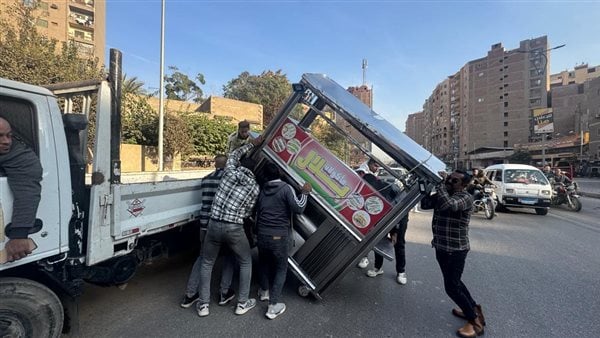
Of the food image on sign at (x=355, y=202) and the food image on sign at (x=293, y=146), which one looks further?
the food image on sign at (x=293, y=146)

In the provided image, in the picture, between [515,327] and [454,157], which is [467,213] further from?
[454,157]

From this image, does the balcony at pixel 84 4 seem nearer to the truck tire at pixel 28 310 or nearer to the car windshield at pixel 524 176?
the car windshield at pixel 524 176

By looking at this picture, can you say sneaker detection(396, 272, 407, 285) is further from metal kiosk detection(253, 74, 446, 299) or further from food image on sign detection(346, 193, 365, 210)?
food image on sign detection(346, 193, 365, 210)

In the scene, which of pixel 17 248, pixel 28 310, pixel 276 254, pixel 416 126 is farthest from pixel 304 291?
pixel 416 126

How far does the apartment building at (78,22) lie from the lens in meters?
41.5

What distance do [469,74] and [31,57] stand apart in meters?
90.4

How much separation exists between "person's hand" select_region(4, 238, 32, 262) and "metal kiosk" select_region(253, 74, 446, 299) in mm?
2293

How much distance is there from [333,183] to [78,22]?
181ft

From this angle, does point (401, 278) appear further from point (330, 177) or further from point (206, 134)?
point (206, 134)

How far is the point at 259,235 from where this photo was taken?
328 cm

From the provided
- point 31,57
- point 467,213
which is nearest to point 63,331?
point 467,213

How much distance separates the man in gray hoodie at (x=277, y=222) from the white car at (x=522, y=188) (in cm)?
972

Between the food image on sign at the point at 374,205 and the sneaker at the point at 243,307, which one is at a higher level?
the food image on sign at the point at 374,205

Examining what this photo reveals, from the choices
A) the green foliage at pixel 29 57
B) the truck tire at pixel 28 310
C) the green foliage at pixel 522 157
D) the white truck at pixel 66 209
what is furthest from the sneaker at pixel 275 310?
the green foliage at pixel 522 157
